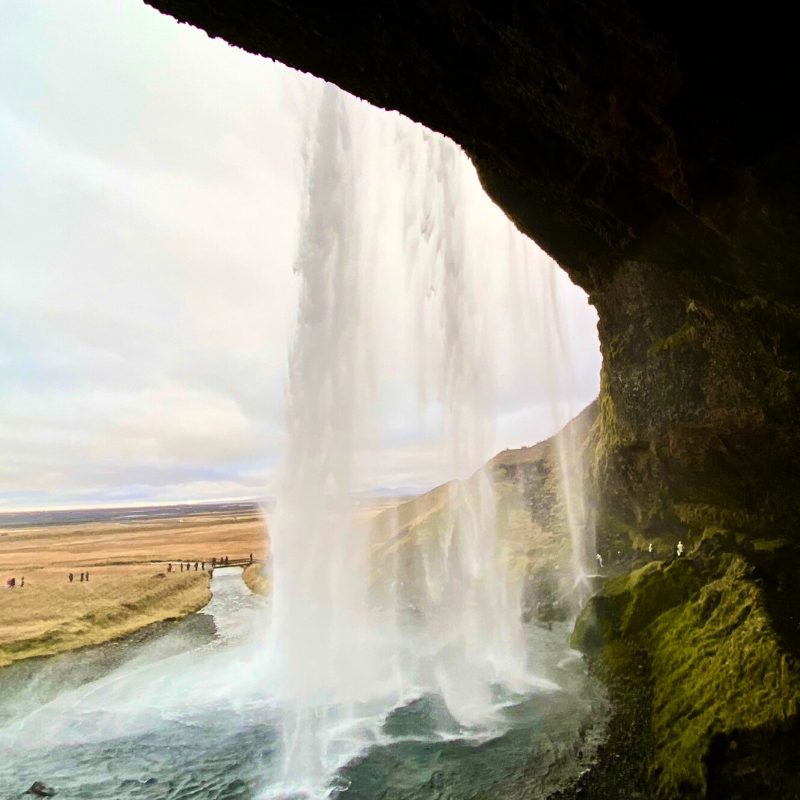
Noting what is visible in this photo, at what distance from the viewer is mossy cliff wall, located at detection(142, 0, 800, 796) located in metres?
6.93

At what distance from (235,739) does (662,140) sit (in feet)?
60.2

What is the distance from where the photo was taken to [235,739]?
46.6ft

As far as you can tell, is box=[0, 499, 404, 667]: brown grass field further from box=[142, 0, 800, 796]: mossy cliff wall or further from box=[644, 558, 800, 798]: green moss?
box=[142, 0, 800, 796]: mossy cliff wall

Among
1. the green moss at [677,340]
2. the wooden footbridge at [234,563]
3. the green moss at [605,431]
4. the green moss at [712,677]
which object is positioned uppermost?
the green moss at [677,340]

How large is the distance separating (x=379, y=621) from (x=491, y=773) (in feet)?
54.4

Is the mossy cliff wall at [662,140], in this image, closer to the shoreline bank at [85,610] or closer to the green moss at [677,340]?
the green moss at [677,340]

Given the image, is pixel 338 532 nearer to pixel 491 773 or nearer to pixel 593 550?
pixel 491 773

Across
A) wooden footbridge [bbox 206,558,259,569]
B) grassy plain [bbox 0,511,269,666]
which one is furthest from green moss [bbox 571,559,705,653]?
wooden footbridge [bbox 206,558,259,569]

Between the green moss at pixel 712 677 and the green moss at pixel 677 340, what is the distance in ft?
25.7

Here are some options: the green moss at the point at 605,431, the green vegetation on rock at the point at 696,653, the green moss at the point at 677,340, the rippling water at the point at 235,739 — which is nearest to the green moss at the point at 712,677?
the green vegetation on rock at the point at 696,653

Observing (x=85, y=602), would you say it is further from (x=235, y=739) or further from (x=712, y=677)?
(x=712, y=677)

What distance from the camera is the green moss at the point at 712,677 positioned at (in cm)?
1053

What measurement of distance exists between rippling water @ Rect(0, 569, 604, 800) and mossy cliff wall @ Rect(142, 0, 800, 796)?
115 inches

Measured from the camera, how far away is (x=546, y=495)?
135ft
